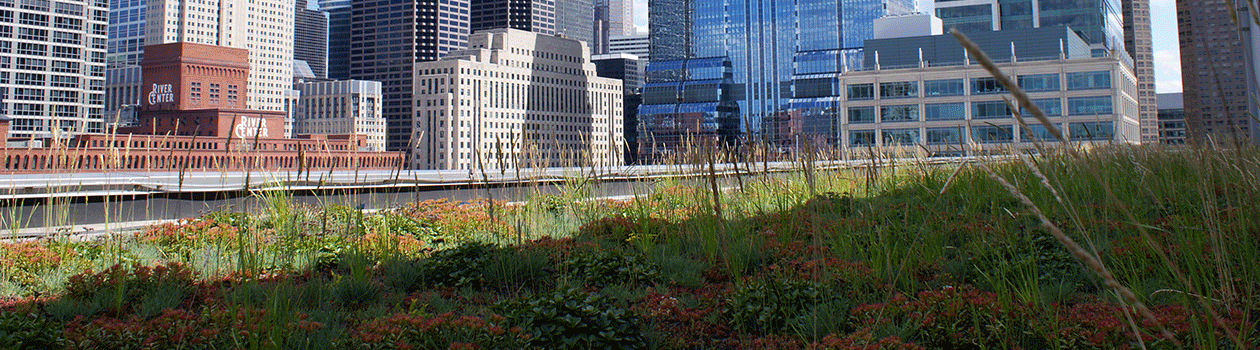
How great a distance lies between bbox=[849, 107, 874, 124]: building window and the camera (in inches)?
2972

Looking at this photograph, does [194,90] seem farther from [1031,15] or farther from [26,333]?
[26,333]

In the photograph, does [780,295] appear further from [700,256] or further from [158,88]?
[158,88]

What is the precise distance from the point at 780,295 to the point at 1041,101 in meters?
72.7

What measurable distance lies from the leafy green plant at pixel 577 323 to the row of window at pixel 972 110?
214ft

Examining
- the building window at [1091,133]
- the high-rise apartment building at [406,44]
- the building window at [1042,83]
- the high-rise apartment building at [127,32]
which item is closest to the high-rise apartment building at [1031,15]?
the building window at [1042,83]

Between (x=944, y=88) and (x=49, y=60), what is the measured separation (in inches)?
4856

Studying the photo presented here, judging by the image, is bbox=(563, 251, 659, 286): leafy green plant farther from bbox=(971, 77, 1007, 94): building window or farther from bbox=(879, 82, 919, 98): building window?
bbox=(879, 82, 919, 98): building window

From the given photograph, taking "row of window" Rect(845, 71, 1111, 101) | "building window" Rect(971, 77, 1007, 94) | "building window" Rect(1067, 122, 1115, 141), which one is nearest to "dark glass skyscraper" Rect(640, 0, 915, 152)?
"row of window" Rect(845, 71, 1111, 101)

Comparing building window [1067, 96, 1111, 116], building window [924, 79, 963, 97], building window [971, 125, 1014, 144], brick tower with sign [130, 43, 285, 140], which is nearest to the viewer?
building window [971, 125, 1014, 144]

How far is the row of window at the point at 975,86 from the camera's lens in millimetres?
66375

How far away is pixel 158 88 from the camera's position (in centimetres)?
13650

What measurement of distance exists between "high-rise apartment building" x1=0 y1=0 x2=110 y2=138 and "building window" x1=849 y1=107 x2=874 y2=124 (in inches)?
4060

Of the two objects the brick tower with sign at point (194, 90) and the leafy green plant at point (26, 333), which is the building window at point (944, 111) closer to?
the leafy green plant at point (26, 333)

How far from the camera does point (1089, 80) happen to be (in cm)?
6650
